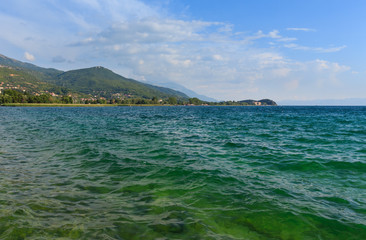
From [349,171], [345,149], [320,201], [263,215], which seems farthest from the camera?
[345,149]

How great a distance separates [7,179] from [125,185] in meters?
6.26

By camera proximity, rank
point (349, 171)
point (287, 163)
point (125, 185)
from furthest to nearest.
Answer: point (287, 163), point (349, 171), point (125, 185)

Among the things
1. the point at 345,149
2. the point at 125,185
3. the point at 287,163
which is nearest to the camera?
the point at 125,185

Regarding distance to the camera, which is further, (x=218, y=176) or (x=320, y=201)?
(x=218, y=176)

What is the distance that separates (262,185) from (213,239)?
5.68 m

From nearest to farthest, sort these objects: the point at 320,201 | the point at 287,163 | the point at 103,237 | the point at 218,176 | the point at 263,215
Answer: the point at 103,237 < the point at 263,215 < the point at 320,201 < the point at 218,176 < the point at 287,163

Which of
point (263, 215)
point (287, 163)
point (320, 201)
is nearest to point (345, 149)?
point (287, 163)

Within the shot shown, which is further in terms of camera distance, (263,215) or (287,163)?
(287,163)

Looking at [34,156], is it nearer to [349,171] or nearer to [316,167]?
[316,167]

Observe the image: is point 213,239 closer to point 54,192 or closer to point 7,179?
point 54,192

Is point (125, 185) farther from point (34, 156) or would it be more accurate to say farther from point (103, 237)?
point (34, 156)

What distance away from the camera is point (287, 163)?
15.7 metres

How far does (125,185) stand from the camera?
1111 cm

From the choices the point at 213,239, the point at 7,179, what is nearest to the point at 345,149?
the point at 213,239
